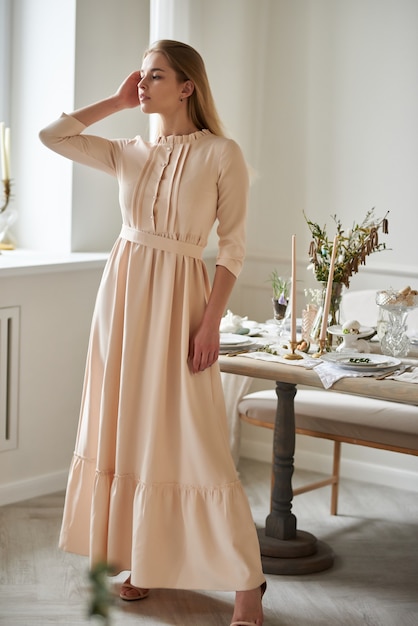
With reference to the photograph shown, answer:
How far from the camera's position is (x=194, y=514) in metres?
2.52

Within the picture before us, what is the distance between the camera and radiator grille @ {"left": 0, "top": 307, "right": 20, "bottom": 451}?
356 cm

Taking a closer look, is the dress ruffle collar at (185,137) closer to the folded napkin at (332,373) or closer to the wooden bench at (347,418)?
the folded napkin at (332,373)

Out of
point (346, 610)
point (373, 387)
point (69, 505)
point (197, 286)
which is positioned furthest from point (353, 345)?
point (69, 505)

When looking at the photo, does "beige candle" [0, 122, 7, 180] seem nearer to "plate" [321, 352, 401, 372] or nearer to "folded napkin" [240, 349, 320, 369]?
"folded napkin" [240, 349, 320, 369]

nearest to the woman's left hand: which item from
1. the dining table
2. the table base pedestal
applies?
the dining table

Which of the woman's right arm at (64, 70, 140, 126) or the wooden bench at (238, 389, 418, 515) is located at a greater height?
the woman's right arm at (64, 70, 140, 126)

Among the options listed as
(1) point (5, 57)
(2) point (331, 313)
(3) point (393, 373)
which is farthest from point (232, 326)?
(1) point (5, 57)

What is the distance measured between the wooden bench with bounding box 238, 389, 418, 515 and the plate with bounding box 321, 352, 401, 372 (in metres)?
0.42

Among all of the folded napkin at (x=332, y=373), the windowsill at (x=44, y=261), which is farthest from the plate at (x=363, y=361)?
the windowsill at (x=44, y=261)

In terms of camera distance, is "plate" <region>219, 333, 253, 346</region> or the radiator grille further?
the radiator grille

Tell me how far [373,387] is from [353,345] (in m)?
0.40

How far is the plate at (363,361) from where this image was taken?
266 cm

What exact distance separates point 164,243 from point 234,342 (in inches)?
22.1

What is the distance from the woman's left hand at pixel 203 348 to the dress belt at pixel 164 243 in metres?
0.21
